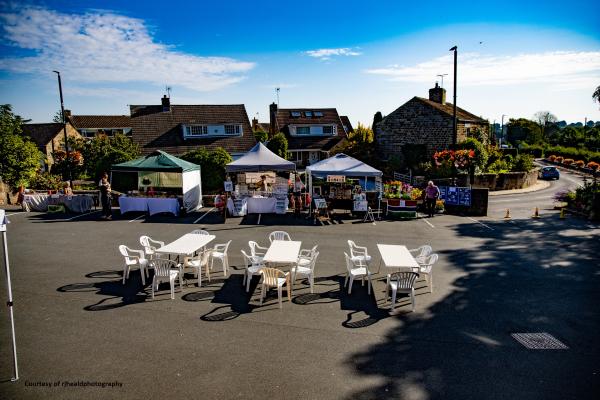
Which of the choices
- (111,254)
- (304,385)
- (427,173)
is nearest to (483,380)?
(304,385)

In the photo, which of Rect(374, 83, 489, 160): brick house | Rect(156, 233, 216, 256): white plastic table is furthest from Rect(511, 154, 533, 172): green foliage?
Rect(156, 233, 216, 256): white plastic table

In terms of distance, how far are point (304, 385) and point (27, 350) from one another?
4761mm

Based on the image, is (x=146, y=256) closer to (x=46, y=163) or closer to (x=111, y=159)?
(x=111, y=159)

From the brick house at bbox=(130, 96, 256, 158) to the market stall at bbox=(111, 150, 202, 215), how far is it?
46.0 ft

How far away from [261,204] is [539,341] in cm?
1323

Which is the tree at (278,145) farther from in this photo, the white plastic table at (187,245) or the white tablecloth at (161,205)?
the white plastic table at (187,245)

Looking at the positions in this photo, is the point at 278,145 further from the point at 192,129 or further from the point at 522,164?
the point at 522,164

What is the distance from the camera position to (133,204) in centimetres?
1767

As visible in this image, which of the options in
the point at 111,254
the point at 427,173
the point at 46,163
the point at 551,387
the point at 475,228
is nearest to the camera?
the point at 551,387

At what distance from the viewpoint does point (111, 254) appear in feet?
38.4

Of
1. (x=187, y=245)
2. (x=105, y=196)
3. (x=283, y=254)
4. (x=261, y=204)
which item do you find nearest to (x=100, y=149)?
(x=105, y=196)

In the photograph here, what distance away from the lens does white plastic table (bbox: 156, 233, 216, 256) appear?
9133 millimetres

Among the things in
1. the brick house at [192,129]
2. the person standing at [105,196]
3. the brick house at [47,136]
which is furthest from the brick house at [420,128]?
the brick house at [47,136]

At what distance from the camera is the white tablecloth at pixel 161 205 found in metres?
17.5
